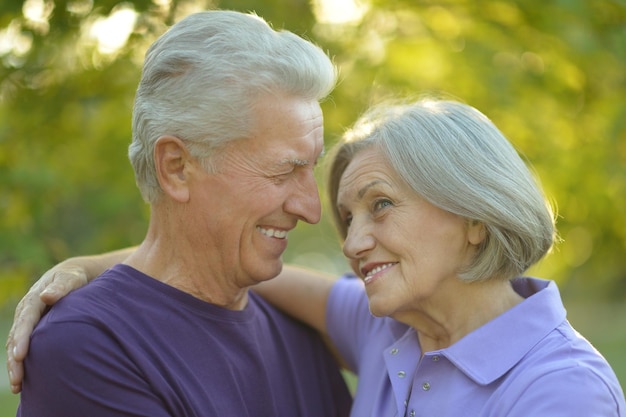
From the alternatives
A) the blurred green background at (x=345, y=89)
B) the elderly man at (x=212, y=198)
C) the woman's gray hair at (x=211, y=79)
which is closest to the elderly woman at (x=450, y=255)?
the elderly man at (x=212, y=198)

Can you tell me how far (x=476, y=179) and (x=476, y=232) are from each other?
18 centimetres

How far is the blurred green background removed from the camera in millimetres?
3551

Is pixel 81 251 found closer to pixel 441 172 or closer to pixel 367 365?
pixel 367 365

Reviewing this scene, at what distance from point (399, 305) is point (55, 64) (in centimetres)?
190

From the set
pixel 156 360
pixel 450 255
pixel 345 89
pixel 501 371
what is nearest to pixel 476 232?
pixel 450 255

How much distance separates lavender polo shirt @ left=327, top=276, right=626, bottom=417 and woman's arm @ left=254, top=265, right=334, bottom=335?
0.24 meters

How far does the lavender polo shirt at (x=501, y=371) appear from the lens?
2.28 metres

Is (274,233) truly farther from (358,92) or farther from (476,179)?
(358,92)

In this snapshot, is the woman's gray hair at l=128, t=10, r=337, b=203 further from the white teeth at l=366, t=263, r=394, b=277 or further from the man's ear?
the white teeth at l=366, t=263, r=394, b=277

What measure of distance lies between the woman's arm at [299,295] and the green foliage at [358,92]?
480 mm

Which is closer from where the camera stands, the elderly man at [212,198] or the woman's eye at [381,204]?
the elderly man at [212,198]

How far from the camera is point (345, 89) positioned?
14.4 ft

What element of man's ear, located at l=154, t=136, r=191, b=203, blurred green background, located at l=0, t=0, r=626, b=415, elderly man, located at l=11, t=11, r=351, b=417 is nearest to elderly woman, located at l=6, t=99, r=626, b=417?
elderly man, located at l=11, t=11, r=351, b=417

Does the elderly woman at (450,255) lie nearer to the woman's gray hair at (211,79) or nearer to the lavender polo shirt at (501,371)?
the lavender polo shirt at (501,371)
